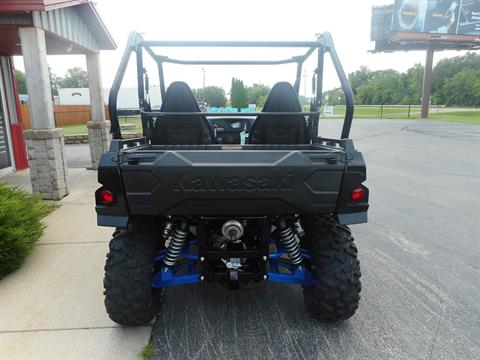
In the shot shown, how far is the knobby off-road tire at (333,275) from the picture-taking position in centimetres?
253

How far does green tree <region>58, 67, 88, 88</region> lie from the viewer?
79.4 metres

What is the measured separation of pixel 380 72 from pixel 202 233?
89.0 m

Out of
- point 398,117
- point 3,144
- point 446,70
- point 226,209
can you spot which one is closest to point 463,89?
point 446,70

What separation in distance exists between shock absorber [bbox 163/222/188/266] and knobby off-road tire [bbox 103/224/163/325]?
11 centimetres

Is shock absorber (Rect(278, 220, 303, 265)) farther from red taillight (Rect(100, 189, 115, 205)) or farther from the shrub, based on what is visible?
the shrub

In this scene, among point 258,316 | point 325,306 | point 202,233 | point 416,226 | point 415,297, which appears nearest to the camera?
point 202,233

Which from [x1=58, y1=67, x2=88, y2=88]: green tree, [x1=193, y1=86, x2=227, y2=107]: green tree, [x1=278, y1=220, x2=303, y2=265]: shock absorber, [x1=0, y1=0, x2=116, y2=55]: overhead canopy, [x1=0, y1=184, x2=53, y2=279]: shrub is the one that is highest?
[x1=58, y1=67, x2=88, y2=88]: green tree

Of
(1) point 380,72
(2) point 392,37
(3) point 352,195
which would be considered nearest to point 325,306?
(3) point 352,195

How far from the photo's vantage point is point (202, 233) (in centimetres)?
241

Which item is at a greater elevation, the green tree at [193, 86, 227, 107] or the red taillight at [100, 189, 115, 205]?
the green tree at [193, 86, 227, 107]

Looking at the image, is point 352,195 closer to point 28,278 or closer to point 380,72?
point 28,278

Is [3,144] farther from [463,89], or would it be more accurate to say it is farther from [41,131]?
[463,89]

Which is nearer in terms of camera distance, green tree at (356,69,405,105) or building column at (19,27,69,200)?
building column at (19,27,69,200)

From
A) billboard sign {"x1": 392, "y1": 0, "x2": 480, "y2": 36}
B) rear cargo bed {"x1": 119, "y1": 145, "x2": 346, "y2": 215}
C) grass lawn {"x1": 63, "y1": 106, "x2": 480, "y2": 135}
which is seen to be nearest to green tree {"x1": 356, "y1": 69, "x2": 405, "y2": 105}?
grass lawn {"x1": 63, "y1": 106, "x2": 480, "y2": 135}
